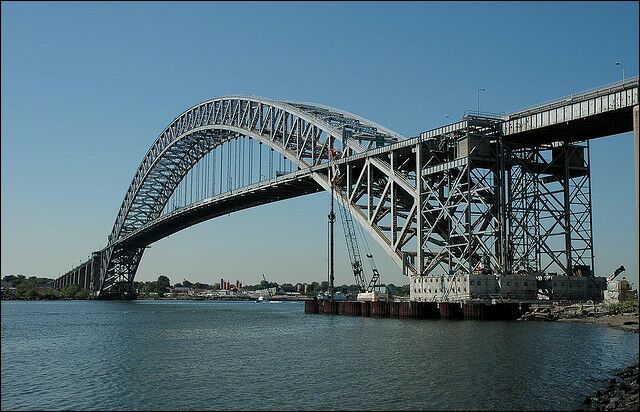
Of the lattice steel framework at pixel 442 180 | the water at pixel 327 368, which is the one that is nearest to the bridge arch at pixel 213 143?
the lattice steel framework at pixel 442 180

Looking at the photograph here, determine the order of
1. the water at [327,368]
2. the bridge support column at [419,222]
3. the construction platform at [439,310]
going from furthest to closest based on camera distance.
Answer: the bridge support column at [419,222]
the construction platform at [439,310]
the water at [327,368]

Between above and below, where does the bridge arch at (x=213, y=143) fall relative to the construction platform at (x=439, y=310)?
above

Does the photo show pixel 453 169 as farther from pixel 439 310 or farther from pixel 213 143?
pixel 213 143

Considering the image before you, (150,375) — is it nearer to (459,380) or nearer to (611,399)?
(459,380)

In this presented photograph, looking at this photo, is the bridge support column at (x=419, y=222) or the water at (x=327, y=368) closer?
the water at (x=327, y=368)

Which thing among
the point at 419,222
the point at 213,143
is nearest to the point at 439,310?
the point at 419,222

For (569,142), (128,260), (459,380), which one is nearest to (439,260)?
(569,142)

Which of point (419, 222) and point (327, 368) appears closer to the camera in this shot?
point (327, 368)

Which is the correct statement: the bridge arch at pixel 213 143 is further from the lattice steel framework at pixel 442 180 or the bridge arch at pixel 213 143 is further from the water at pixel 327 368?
the water at pixel 327 368
